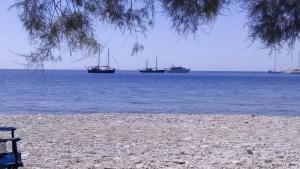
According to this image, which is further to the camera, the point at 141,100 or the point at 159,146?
the point at 141,100

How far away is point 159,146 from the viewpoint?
10.2m

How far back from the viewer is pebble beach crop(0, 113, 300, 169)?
8133mm

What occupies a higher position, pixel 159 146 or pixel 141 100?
pixel 159 146

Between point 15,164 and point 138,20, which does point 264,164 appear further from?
point 138,20

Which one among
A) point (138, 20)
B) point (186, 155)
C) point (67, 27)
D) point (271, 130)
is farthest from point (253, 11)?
point (271, 130)

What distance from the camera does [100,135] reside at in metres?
12.2

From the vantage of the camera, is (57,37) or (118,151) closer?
(57,37)

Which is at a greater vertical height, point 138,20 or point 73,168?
point 138,20

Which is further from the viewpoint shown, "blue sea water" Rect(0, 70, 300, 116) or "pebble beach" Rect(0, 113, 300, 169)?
"blue sea water" Rect(0, 70, 300, 116)

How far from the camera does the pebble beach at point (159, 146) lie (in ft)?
26.7

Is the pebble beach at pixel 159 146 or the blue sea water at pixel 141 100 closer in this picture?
the pebble beach at pixel 159 146

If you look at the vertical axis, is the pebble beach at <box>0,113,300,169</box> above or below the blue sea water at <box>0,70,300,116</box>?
above

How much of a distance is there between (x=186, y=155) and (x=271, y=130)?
578 centimetres

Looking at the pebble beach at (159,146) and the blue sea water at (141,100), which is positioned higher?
the pebble beach at (159,146)
